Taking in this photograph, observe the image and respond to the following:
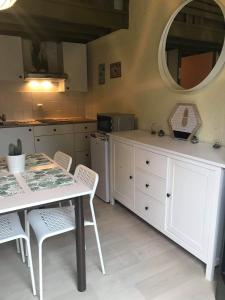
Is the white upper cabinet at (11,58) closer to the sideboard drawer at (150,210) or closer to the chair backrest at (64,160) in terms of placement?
the chair backrest at (64,160)

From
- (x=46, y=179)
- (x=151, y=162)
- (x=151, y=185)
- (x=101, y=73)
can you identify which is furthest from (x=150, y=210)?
(x=101, y=73)

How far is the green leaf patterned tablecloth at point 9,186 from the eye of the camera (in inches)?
57.8

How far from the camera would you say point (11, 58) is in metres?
3.68

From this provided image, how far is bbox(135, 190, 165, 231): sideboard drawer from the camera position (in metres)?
2.22

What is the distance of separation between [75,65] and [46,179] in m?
2.95

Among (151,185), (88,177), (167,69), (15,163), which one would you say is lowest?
(151,185)

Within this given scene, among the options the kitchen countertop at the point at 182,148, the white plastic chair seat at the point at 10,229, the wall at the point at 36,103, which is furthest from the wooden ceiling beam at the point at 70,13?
the white plastic chair seat at the point at 10,229

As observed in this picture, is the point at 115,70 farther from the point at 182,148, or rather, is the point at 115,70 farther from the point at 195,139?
the point at 182,148

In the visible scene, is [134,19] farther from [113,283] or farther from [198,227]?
[113,283]

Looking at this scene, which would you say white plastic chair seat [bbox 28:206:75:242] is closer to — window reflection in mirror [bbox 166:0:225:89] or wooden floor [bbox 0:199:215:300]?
wooden floor [bbox 0:199:215:300]

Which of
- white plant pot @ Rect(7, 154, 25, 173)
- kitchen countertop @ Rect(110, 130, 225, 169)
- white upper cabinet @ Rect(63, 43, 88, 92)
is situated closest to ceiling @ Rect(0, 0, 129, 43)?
white upper cabinet @ Rect(63, 43, 88, 92)

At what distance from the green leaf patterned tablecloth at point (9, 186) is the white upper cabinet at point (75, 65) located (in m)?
2.70

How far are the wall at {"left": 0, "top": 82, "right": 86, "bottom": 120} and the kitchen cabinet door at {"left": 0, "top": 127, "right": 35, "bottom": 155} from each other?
0.57 m

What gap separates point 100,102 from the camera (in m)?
4.18
